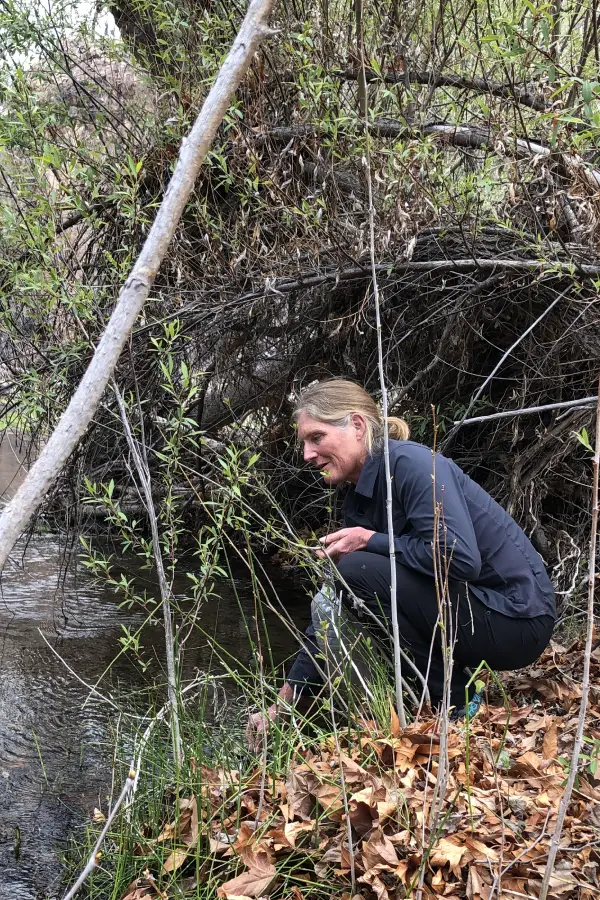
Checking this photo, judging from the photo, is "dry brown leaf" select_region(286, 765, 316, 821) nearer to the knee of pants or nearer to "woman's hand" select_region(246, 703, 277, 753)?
"woman's hand" select_region(246, 703, 277, 753)

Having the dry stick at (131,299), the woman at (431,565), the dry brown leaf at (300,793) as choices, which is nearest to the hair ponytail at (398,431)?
the woman at (431,565)

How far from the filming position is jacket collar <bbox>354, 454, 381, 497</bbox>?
3520mm

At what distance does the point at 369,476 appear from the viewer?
3.53 meters

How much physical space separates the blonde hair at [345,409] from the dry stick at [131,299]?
7.66 feet

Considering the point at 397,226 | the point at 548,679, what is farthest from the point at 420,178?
the point at 548,679

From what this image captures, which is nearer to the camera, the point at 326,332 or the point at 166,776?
the point at 166,776

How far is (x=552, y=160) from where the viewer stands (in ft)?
12.9

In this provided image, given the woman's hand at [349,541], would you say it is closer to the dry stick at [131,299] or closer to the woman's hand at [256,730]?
the woman's hand at [256,730]

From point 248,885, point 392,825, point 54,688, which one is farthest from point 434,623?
point 54,688

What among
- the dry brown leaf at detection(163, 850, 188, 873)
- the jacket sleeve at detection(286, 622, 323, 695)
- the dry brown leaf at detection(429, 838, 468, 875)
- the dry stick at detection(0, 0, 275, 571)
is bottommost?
the jacket sleeve at detection(286, 622, 323, 695)

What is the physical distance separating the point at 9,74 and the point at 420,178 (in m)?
2.28

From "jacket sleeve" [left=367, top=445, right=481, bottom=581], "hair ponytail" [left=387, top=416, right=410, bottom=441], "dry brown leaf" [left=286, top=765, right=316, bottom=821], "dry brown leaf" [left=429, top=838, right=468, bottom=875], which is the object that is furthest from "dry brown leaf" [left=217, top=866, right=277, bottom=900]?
"hair ponytail" [left=387, top=416, right=410, bottom=441]

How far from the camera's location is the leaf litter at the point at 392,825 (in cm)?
214

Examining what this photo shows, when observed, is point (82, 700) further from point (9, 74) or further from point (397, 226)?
point (9, 74)
